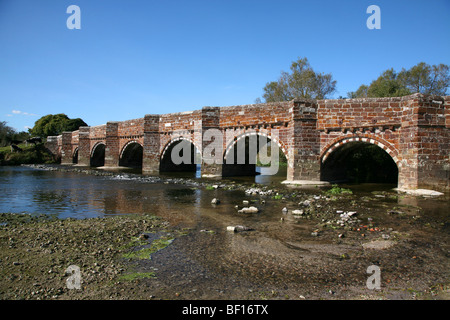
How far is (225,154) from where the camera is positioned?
20859mm

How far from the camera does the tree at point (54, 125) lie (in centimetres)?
5794

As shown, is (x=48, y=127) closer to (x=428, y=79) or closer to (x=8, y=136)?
(x=8, y=136)

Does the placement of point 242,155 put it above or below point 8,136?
below

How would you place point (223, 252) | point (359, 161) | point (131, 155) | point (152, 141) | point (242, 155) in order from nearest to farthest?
1. point (223, 252)
2. point (359, 161)
3. point (242, 155)
4. point (152, 141)
5. point (131, 155)

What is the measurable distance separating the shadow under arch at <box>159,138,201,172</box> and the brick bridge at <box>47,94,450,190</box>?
0.99m

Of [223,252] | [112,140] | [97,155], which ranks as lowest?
[223,252]

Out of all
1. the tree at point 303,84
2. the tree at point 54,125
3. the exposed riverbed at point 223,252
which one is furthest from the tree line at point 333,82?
the tree at point 54,125

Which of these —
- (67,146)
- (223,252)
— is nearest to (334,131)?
(223,252)

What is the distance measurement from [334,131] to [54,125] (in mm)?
59471

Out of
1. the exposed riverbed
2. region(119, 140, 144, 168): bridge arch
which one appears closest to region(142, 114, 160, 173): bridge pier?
region(119, 140, 144, 168): bridge arch

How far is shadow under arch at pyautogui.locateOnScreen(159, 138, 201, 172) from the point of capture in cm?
2639

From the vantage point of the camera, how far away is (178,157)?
→ 92.7 feet
